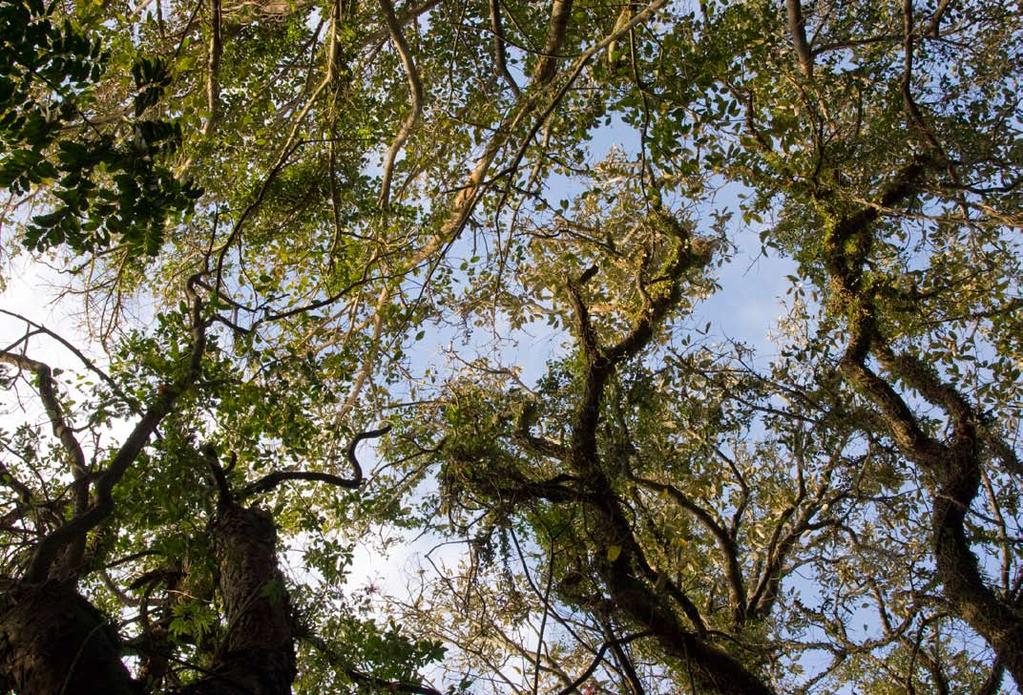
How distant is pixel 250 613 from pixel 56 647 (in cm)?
91

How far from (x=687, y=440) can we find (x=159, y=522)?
4.68 m

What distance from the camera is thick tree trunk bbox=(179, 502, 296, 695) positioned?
10.7ft

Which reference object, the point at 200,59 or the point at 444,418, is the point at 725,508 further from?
the point at 200,59

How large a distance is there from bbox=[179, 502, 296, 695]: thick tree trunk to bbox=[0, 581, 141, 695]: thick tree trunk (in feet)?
1.18

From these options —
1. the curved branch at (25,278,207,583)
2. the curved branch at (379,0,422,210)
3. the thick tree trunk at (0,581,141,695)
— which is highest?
the curved branch at (379,0,422,210)

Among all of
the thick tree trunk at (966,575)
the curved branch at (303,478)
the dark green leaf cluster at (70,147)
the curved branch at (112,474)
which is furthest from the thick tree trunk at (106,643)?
the thick tree trunk at (966,575)

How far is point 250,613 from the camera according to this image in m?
3.69

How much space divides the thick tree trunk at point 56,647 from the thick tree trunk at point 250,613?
358 millimetres

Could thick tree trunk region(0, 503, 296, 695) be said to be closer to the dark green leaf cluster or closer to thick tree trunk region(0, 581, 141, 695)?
thick tree trunk region(0, 581, 141, 695)

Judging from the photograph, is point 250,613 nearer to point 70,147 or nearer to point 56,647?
point 56,647

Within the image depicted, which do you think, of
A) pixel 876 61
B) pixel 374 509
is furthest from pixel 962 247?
pixel 374 509

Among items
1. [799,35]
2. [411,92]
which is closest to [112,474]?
[411,92]

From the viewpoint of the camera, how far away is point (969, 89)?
686 centimetres

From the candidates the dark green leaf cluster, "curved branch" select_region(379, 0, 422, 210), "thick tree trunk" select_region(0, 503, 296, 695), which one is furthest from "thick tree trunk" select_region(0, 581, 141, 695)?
"curved branch" select_region(379, 0, 422, 210)
